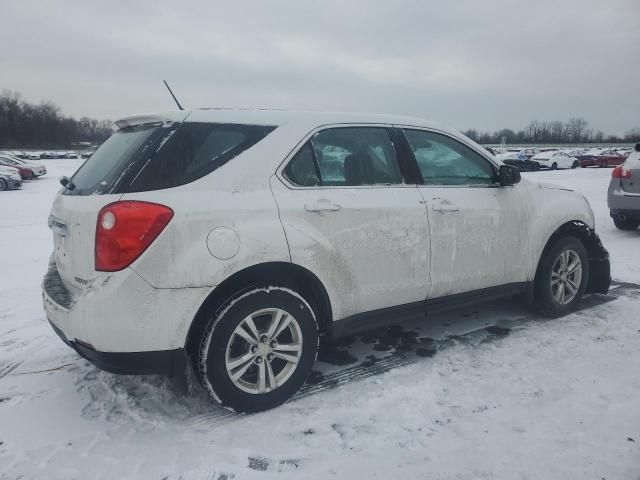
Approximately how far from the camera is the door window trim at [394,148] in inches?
111

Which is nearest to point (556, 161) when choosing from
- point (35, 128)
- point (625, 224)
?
point (625, 224)

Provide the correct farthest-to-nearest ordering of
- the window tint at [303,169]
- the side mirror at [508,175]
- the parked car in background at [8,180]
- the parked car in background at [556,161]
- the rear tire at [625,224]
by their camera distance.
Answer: the parked car in background at [556,161]
the parked car in background at [8,180]
the rear tire at [625,224]
the side mirror at [508,175]
the window tint at [303,169]

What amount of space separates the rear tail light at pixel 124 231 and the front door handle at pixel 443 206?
185 cm

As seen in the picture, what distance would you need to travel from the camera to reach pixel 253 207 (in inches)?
103

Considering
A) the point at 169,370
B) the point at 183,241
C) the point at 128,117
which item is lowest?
the point at 169,370

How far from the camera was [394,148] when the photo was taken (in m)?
3.34

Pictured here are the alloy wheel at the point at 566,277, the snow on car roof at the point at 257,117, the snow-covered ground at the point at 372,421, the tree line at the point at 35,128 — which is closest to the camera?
the snow-covered ground at the point at 372,421

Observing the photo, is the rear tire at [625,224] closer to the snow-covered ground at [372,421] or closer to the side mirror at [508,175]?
the snow-covered ground at [372,421]

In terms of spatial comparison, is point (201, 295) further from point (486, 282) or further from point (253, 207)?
point (486, 282)

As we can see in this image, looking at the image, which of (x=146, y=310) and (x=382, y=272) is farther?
(x=382, y=272)

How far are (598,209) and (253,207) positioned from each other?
11.2 metres

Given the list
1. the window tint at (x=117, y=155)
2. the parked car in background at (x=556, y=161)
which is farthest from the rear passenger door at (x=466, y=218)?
the parked car in background at (x=556, y=161)

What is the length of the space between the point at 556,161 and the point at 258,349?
119 ft

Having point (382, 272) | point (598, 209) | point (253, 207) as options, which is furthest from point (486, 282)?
point (598, 209)
